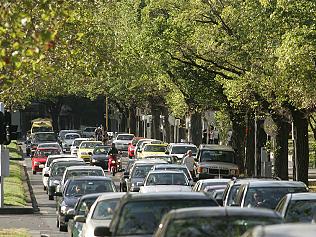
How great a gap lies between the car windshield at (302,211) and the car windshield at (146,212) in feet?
10.2

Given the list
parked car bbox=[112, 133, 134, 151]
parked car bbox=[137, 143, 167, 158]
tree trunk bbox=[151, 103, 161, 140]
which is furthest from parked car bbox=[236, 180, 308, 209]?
tree trunk bbox=[151, 103, 161, 140]

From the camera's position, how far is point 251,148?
2112 inches

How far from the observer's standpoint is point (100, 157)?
62.6m

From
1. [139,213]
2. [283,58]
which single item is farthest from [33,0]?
[283,58]

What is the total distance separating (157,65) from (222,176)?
582 centimetres

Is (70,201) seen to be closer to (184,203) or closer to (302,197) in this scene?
(302,197)

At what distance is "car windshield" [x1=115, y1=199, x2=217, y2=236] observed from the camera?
15.9 m

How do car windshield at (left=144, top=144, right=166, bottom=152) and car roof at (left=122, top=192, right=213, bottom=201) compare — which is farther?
car windshield at (left=144, top=144, right=166, bottom=152)

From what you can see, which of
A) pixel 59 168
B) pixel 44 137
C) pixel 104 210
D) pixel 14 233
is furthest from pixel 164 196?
pixel 44 137

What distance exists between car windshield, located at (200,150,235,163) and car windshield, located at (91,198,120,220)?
1050 inches

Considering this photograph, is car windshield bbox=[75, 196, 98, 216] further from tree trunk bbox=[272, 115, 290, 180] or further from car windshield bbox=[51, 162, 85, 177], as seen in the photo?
tree trunk bbox=[272, 115, 290, 180]

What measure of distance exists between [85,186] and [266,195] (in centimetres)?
897

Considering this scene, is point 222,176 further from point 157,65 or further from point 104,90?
point 104,90

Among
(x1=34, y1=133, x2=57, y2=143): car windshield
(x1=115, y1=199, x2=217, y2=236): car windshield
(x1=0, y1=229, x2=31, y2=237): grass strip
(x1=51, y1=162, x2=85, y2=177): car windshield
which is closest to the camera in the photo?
(x1=115, y1=199, x2=217, y2=236): car windshield
